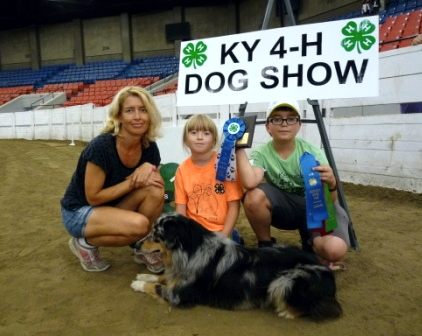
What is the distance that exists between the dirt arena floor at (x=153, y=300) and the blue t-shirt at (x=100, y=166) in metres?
0.55

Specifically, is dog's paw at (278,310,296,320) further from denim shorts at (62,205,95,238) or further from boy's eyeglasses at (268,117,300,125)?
denim shorts at (62,205,95,238)

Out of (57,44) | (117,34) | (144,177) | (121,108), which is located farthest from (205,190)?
(57,44)

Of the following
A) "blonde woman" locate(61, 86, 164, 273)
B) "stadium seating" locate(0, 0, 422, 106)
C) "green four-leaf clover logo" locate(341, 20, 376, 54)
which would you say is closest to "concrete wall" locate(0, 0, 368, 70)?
"stadium seating" locate(0, 0, 422, 106)

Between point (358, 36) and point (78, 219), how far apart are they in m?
2.38

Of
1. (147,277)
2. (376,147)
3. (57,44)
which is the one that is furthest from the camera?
(57,44)

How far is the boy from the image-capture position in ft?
7.54

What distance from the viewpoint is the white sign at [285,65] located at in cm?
241

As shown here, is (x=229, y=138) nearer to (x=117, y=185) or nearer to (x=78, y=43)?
(x=117, y=185)

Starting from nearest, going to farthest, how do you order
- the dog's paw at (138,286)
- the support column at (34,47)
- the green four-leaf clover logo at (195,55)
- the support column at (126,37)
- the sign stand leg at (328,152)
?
the dog's paw at (138,286)
the sign stand leg at (328,152)
the green four-leaf clover logo at (195,55)
the support column at (126,37)
the support column at (34,47)

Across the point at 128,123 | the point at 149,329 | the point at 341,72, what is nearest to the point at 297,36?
the point at 341,72

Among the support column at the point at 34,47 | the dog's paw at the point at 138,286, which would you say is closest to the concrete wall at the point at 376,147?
the dog's paw at the point at 138,286

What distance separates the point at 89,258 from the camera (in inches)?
96.2

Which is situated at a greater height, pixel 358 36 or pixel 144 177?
pixel 358 36

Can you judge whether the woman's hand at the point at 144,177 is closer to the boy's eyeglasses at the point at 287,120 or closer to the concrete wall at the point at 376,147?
the boy's eyeglasses at the point at 287,120
